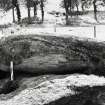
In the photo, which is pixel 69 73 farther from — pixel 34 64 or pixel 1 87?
pixel 1 87

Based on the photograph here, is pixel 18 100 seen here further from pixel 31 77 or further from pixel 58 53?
pixel 58 53

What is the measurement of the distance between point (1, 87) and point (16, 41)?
1.53 metres

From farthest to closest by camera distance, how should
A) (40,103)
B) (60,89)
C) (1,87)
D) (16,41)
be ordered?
1. (16,41)
2. (1,87)
3. (60,89)
4. (40,103)

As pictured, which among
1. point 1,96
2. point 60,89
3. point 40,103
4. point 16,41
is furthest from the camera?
point 16,41

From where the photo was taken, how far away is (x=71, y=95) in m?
6.82

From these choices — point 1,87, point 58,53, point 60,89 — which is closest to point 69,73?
point 58,53

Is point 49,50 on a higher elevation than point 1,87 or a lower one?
higher

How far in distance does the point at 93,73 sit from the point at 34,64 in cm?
178

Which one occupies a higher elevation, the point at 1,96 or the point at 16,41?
the point at 16,41

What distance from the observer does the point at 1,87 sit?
8148mm

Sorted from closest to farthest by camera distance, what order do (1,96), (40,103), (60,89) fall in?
1. (40,103)
2. (60,89)
3. (1,96)

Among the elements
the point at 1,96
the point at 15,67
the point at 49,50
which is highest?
the point at 49,50

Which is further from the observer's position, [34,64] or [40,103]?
[34,64]

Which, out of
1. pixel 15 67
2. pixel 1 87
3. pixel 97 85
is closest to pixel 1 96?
pixel 1 87
